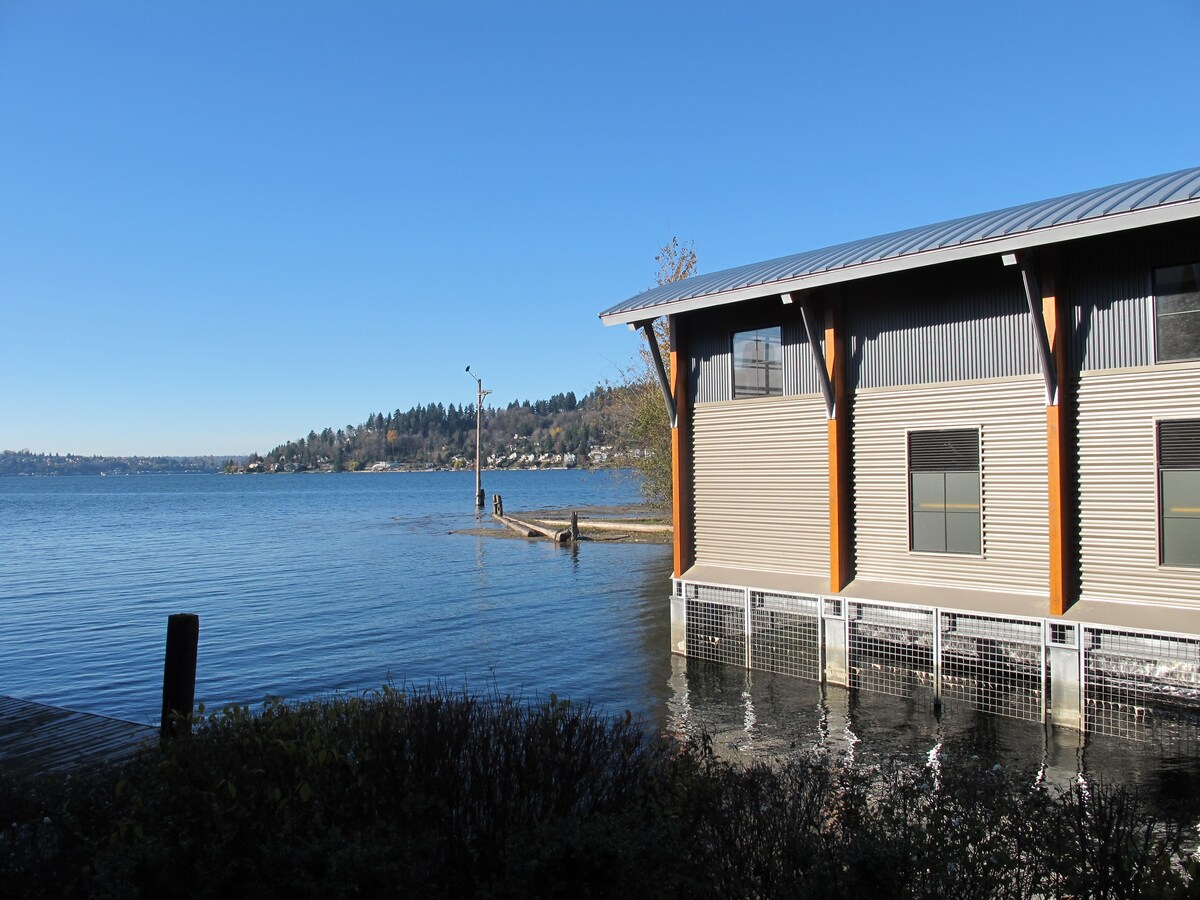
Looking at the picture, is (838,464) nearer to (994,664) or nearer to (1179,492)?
(994,664)

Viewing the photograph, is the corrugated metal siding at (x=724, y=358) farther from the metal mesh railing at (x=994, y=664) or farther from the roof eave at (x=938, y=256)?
the metal mesh railing at (x=994, y=664)

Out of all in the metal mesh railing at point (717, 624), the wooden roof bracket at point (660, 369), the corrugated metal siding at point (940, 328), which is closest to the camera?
the corrugated metal siding at point (940, 328)

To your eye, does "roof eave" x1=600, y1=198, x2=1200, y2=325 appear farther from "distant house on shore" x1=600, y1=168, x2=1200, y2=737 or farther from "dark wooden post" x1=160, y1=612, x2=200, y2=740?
"dark wooden post" x1=160, y1=612, x2=200, y2=740

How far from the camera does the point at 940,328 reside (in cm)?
1424

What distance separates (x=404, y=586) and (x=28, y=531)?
4199 cm

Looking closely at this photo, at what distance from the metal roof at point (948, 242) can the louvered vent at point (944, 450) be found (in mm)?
2625

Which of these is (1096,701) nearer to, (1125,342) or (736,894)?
(1125,342)

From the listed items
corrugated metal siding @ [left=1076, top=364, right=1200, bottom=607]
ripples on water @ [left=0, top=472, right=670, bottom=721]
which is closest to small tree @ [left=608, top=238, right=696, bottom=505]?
ripples on water @ [left=0, top=472, right=670, bottom=721]

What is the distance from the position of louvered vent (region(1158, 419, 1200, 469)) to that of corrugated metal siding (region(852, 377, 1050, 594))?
4.85ft

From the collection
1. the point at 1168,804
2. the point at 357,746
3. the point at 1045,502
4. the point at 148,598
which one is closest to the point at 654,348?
the point at 1045,502

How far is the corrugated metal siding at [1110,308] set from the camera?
1223cm

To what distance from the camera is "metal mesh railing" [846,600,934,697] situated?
14.2 m

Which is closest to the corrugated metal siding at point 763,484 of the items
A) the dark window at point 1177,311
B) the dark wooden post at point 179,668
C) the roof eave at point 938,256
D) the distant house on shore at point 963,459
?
the distant house on shore at point 963,459

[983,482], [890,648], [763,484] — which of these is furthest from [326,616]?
[983,482]
